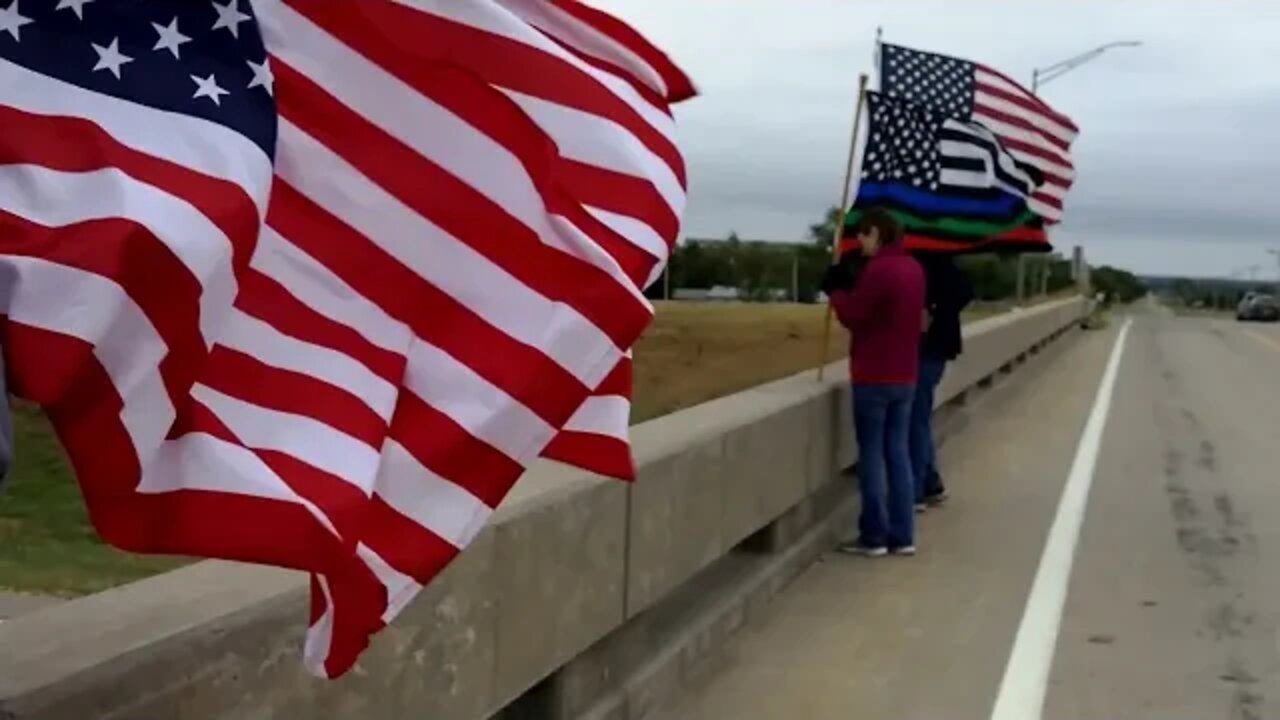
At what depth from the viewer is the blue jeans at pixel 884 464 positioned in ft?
34.0

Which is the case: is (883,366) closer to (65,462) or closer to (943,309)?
(943,309)

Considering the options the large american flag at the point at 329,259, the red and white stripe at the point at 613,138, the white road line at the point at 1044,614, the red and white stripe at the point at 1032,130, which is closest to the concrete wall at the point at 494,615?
the large american flag at the point at 329,259

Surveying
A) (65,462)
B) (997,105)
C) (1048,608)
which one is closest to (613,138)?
(1048,608)

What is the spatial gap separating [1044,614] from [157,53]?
698 centimetres

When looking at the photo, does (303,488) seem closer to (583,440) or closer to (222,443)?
(222,443)

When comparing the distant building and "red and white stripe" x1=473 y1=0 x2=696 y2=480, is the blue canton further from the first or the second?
the distant building

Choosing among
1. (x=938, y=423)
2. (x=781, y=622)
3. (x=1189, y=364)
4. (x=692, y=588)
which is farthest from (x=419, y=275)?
(x=1189, y=364)

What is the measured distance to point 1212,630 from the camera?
8.80 metres

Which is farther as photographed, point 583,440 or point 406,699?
point 406,699

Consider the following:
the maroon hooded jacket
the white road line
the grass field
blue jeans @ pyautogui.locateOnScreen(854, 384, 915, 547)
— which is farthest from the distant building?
the maroon hooded jacket

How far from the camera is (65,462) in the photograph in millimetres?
13141

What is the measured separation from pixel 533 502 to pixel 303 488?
2.80m

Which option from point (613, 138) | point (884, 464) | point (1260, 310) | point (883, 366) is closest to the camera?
point (613, 138)

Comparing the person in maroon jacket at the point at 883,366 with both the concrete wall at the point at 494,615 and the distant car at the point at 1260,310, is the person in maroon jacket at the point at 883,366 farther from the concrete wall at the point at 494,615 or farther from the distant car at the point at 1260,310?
the distant car at the point at 1260,310
